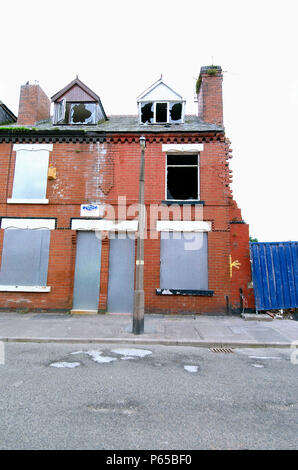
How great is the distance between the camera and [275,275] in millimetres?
10055

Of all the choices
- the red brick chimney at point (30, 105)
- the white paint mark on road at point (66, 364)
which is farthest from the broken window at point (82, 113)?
the white paint mark on road at point (66, 364)

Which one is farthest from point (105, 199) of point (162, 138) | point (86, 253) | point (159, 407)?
point (159, 407)

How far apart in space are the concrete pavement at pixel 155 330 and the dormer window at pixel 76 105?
910cm

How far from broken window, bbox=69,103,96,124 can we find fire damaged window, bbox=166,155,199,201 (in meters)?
4.61

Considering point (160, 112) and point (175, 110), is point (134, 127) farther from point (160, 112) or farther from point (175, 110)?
point (175, 110)

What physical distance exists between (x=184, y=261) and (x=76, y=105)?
927 cm

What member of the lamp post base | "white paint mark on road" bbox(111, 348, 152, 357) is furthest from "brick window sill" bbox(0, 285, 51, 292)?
"white paint mark on road" bbox(111, 348, 152, 357)

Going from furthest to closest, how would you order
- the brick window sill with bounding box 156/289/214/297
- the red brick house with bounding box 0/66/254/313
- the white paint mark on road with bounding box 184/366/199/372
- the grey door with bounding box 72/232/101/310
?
the grey door with bounding box 72/232/101/310
the red brick house with bounding box 0/66/254/313
the brick window sill with bounding box 156/289/214/297
the white paint mark on road with bounding box 184/366/199/372

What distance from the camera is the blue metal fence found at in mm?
9922

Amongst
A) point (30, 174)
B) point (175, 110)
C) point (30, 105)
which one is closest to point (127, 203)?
point (30, 174)

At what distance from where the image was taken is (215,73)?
12.4 m

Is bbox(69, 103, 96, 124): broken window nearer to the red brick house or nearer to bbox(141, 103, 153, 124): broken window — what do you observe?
the red brick house

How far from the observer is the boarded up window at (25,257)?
10.7 m

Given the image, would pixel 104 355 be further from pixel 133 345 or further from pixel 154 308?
pixel 154 308
